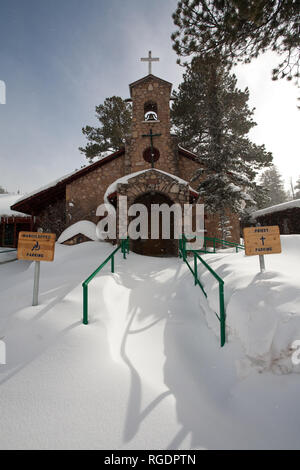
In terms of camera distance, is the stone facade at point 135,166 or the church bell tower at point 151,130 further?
the church bell tower at point 151,130

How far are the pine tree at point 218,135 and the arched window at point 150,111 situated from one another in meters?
2.76

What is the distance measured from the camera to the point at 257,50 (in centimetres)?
600

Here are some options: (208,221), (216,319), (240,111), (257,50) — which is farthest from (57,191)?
(240,111)

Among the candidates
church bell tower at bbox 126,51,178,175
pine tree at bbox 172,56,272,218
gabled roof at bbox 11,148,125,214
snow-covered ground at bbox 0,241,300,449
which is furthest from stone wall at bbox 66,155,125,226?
snow-covered ground at bbox 0,241,300,449

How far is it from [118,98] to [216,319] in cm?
2193

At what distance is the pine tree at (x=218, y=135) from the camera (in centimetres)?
966

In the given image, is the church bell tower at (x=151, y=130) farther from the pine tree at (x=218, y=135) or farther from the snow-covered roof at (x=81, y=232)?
the snow-covered roof at (x=81, y=232)

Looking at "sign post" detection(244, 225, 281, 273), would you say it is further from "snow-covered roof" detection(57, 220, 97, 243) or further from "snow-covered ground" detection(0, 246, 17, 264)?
"snow-covered ground" detection(0, 246, 17, 264)

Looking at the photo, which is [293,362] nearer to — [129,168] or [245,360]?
[245,360]

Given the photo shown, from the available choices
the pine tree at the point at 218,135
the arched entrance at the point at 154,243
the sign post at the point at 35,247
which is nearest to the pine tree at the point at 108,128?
the pine tree at the point at 218,135

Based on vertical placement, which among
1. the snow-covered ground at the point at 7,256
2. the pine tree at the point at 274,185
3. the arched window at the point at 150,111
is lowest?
the snow-covered ground at the point at 7,256

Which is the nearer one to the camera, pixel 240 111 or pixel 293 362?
pixel 293 362

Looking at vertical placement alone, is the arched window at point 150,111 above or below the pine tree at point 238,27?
above

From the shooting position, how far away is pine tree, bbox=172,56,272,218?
9.66m
